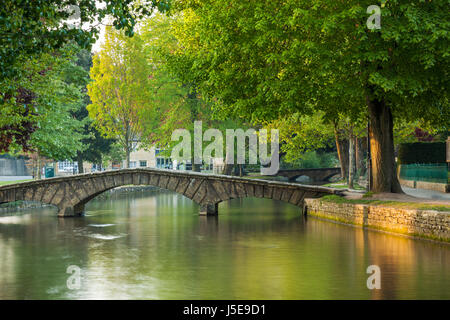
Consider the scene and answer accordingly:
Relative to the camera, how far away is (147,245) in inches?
1131

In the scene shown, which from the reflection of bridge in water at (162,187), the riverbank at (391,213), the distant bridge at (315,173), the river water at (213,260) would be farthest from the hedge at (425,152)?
the distant bridge at (315,173)

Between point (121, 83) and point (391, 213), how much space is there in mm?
36160

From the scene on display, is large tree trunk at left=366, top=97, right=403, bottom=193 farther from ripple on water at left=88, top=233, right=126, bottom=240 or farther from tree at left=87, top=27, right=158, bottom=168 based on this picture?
tree at left=87, top=27, right=158, bottom=168

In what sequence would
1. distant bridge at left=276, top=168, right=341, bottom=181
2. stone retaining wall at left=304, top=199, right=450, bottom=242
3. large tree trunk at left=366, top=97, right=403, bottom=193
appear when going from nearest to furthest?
stone retaining wall at left=304, top=199, right=450, bottom=242 → large tree trunk at left=366, top=97, right=403, bottom=193 → distant bridge at left=276, top=168, right=341, bottom=181

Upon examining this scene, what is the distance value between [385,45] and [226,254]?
1158cm

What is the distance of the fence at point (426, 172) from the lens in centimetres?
4312

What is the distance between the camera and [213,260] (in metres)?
23.9

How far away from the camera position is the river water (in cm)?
1802

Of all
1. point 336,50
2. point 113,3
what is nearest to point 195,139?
point 336,50

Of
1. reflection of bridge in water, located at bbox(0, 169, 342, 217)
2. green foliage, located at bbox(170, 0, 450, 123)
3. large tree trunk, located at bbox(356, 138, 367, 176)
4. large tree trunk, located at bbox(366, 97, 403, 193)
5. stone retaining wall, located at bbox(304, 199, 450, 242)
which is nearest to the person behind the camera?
stone retaining wall, located at bbox(304, 199, 450, 242)

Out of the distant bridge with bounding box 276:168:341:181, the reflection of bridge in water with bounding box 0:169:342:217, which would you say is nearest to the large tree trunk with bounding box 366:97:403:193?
the reflection of bridge in water with bounding box 0:169:342:217

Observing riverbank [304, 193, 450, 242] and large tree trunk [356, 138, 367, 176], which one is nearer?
Result: riverbank [304, 193, 450, 242]

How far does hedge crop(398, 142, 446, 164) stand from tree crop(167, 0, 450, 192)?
2092cm

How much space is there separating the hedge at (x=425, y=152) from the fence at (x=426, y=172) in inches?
73.8
